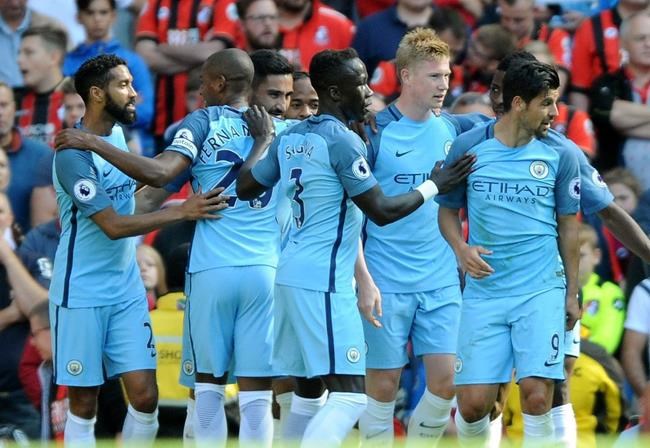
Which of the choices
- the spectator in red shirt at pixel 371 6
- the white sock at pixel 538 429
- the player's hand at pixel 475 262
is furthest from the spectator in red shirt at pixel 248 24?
the white sock at pixel 538 429

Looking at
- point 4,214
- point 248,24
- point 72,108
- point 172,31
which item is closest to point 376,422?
point 4,214

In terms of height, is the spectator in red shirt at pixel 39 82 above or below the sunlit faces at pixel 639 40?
below

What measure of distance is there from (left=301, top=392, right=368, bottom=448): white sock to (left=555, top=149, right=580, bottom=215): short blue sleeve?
1463 millimetres

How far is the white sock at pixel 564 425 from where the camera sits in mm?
8945

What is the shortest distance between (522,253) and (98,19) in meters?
5.32

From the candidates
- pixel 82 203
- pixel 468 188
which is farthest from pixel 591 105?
pixel 82 203

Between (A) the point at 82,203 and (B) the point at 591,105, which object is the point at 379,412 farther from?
(B) the point at 591,105

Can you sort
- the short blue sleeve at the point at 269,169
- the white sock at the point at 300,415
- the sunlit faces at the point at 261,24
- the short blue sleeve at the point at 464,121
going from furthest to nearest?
1. the sunlit faces at the point at 261,24
2. the short blue sleeve at the point at 464,121
3. the white sock at the point at 300,415
4. the short blue sleeve at the point at 269,169

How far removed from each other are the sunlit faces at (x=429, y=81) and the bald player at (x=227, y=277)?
0.93m

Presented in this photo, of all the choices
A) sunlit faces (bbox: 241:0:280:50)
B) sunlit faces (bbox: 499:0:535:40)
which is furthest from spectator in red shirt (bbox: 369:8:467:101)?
sunlit faces (bbox: 241:0:280:50)

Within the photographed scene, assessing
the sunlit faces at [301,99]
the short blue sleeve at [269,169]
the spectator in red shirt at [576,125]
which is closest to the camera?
the short blue sleeve at [269,169]

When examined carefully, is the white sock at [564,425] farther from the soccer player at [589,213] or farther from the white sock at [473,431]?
the white sock at [473,431]

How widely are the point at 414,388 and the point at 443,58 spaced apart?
95.8 inches

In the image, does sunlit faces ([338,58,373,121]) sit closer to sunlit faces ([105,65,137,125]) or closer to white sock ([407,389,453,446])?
sunlit faces ([105,65,137,125])
